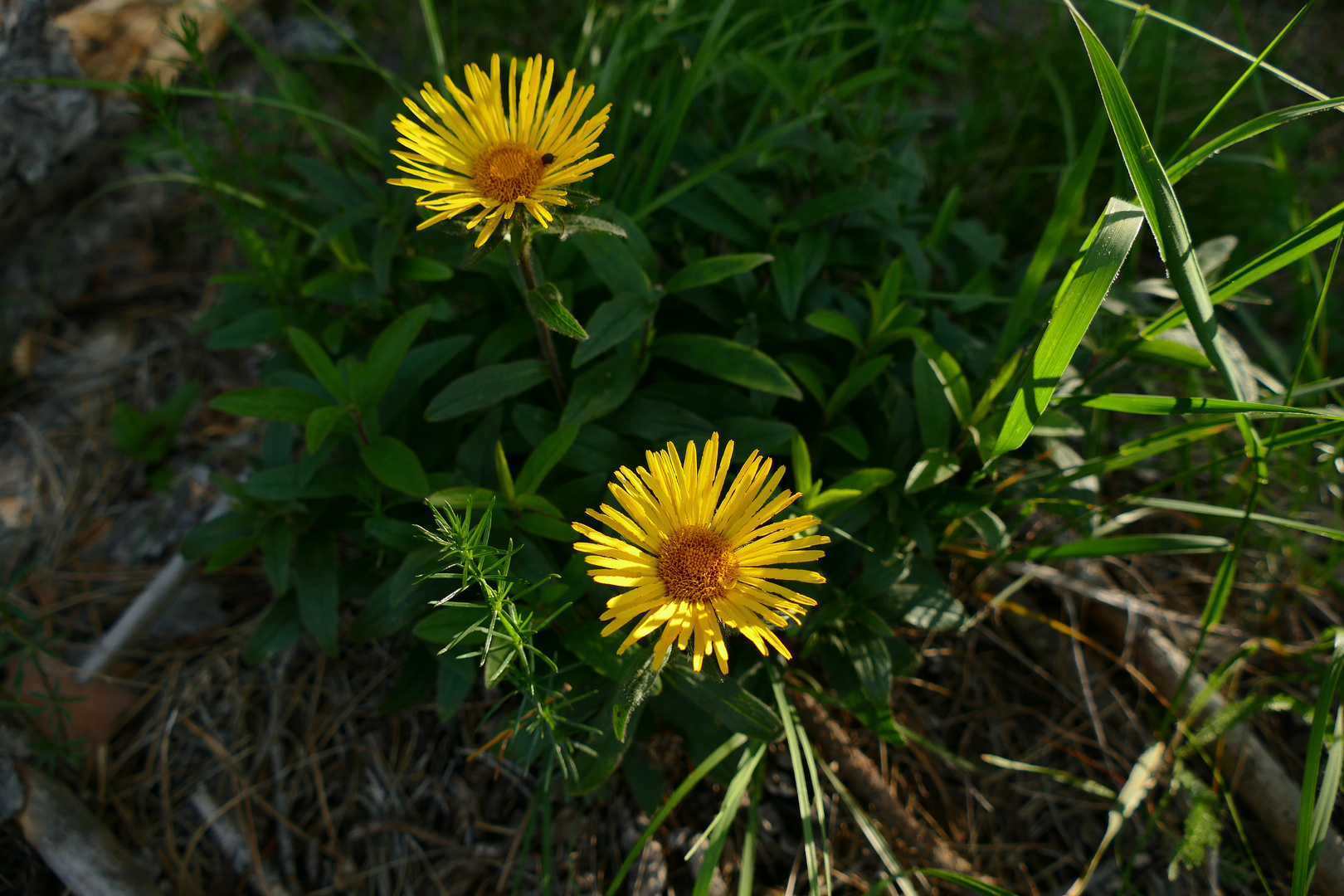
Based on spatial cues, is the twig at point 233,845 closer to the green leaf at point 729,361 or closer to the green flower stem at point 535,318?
the green flower stem at point 535,318

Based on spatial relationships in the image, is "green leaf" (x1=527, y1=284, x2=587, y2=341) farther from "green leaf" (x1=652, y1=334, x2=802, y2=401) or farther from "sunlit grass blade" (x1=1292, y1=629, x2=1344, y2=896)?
"sunlit grass blade" (x1=1292, y1=629, x2=1344, y2=896)

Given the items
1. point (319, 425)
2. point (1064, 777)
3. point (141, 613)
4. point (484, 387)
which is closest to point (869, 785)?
point (1064, 777)

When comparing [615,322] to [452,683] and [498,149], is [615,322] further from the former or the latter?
[452,683]

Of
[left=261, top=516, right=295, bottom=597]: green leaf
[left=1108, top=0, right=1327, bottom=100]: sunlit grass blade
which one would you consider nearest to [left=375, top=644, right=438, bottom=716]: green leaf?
[left=261, top=516, right=295, bottom=597]: green leaf

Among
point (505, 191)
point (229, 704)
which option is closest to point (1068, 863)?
point (505, 191)

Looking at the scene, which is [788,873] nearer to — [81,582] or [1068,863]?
[1068,863]

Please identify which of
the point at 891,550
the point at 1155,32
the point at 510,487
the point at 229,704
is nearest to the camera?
the point at 510,487

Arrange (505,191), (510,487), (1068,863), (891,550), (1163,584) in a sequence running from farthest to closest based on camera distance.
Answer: (1163,584)
(1068,863)
(891,550)
(510,487)
(505,191)
